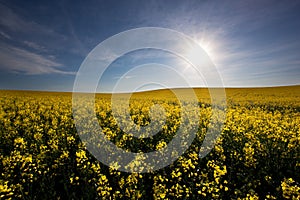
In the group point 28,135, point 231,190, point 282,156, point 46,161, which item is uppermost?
point 28,135

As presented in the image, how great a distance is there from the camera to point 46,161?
4914 mm

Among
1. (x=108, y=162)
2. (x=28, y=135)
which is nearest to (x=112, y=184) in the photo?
(x=108, y=162)

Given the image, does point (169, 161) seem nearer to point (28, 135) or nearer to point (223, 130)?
point (223, 130)

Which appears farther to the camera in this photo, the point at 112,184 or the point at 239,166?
the point at 239,166

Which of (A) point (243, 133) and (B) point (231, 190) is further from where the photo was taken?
(A) point (243, 133)

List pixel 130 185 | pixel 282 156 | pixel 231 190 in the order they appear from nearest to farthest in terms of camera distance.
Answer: pixel 130 185 → pixel 231 190 → pixel 282 156

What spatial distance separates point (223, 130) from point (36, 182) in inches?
258

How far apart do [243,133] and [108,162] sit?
199 inches

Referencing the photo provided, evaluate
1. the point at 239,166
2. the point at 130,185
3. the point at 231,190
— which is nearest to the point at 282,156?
the point at 239,166

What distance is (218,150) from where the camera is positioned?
5516 mm

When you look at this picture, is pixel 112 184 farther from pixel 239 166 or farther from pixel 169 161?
pixel 239 166

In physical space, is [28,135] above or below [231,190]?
above

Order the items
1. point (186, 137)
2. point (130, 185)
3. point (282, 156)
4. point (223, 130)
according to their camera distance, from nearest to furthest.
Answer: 1. point (130, 185)
2. point (282, 156)
3. point (186, 137)
4. point (223, 130)

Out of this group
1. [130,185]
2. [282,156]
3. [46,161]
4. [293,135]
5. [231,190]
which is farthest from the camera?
[293,135]
